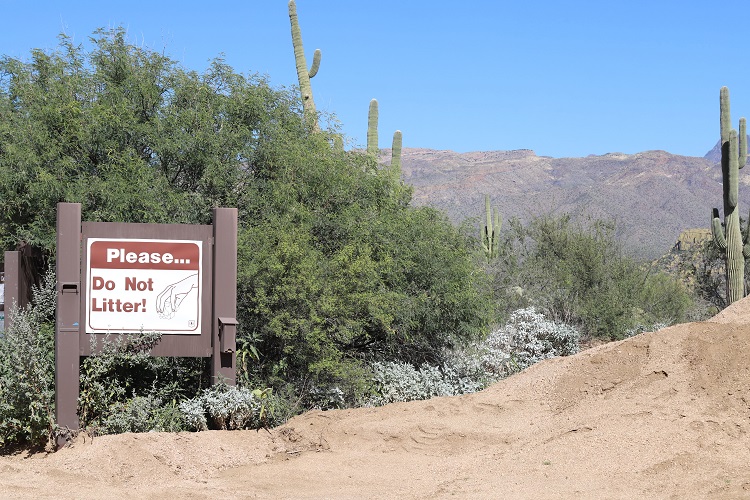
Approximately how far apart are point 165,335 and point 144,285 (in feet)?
2.13

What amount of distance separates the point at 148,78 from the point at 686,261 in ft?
84.9

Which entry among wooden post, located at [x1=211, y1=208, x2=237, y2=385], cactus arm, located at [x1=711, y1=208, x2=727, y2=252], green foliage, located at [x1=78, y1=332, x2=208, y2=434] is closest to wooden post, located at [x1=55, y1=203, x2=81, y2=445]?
green foliage, located at [x1=78, y1=332, x2=208, y2=434]

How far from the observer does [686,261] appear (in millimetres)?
36250

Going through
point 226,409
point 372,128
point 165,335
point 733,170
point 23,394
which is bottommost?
point 226,409

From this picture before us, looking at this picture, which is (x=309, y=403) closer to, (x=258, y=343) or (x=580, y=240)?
(x=258, y=343)

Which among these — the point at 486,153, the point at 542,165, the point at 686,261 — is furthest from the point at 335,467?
the point at 486,153

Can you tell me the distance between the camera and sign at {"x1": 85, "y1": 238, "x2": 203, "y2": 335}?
36.9 feet

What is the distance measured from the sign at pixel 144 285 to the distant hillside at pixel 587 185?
248ft

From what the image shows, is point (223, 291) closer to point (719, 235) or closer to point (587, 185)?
point (719, 235)

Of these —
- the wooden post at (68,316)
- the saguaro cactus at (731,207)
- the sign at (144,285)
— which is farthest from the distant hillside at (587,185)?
the wooden post at (68,316)

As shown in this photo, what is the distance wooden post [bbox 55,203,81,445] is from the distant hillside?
76161 mm

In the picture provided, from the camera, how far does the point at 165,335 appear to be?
37.5ft

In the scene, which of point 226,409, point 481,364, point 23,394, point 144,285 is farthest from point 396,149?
point 23,394

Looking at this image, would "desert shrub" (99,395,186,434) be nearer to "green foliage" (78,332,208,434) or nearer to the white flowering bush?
"green foliage" (78,332,208,434)
